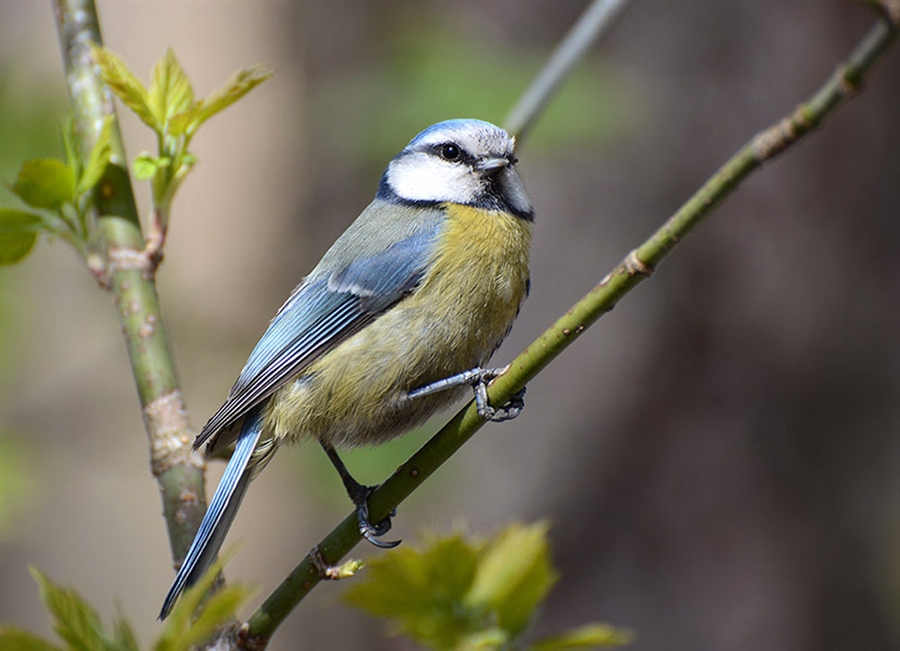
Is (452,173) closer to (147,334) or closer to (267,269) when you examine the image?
(147,334)

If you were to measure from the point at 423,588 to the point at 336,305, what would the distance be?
93 cm

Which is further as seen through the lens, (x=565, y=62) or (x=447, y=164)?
(x=447, y=164)

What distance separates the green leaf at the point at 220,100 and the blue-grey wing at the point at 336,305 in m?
0.47

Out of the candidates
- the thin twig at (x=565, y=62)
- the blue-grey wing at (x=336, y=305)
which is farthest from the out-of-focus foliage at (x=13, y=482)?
the thin twig at (x=565, y=62)

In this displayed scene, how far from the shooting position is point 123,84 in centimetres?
107

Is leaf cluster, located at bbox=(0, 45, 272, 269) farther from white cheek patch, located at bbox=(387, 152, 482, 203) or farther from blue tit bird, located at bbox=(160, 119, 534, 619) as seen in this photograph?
white cheek patch, located at bbox=(387, 152, 482, 203)

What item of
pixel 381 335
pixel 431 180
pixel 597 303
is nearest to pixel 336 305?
pixel 381 335

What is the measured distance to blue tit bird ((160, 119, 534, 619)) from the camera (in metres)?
1.47

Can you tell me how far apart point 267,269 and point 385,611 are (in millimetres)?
3796

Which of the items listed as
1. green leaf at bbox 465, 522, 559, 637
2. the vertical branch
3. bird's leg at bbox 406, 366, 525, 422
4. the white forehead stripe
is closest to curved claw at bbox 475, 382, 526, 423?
bird's leg at bbox 406, 366, 525, 422

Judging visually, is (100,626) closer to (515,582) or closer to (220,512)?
(515,582)

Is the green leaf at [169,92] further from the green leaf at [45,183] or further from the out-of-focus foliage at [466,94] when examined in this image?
the out-of-focus foliage at [466,94]

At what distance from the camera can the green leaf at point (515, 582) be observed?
661mm

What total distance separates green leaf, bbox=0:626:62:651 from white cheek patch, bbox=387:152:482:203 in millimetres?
1165
